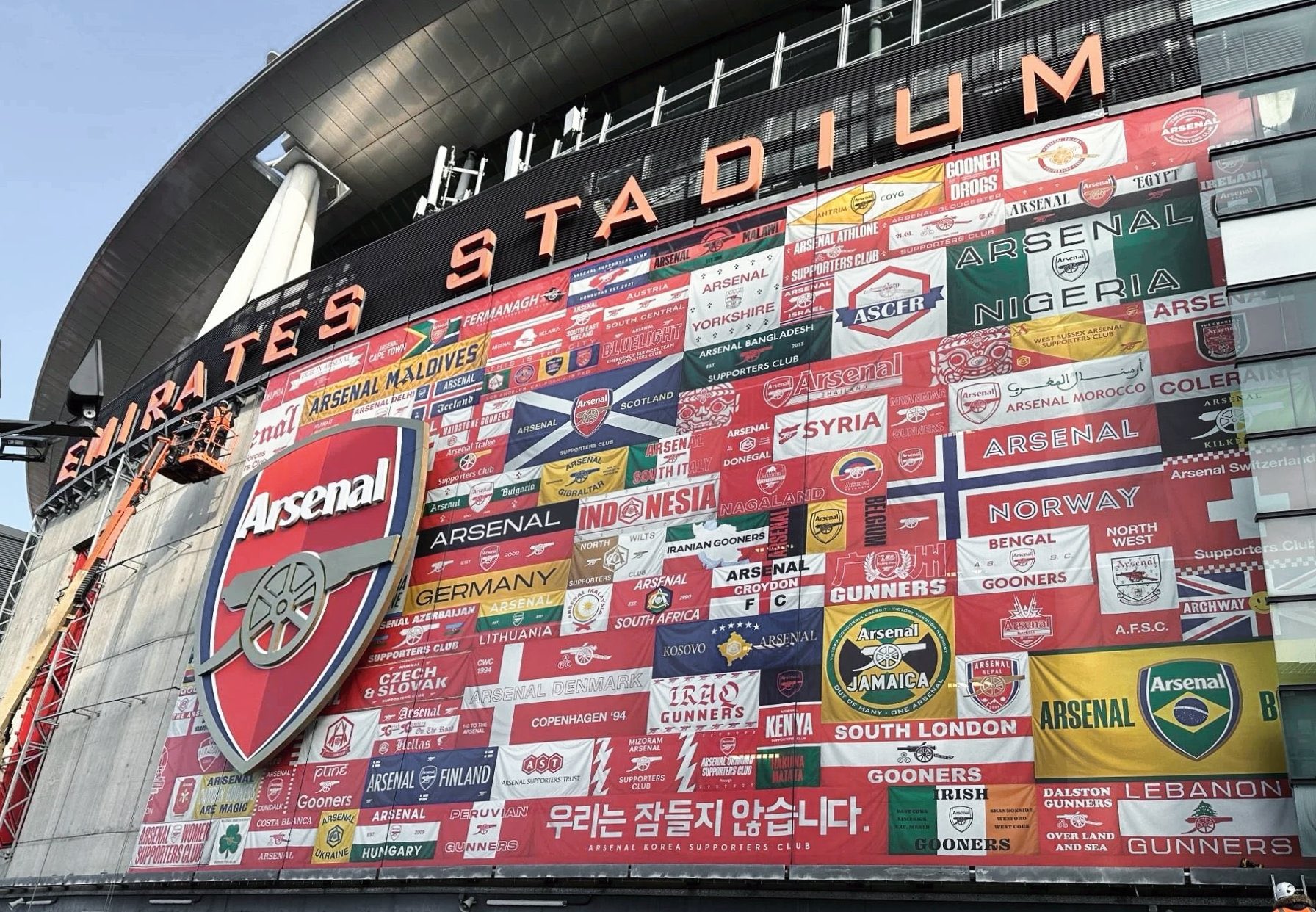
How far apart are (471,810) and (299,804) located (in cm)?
428

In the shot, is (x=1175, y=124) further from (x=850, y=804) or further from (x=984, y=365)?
(x=850, y=804)

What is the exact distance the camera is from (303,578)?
24938mm

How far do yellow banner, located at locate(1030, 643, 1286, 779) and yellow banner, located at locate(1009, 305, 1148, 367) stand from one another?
190 inches

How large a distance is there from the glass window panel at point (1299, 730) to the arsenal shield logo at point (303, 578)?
15.8m

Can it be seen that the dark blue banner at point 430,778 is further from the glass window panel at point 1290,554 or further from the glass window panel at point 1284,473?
the glass window panel at point 1284,473

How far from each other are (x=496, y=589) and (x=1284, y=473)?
13.3 m

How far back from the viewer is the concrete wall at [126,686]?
26.0m

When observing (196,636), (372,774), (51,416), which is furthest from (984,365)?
(51,416)

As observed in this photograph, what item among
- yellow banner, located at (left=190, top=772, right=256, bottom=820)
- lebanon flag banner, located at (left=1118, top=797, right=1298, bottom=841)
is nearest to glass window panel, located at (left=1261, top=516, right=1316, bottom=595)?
lebanon flag banner, located at (left=1118, top=797, right=1298, bottom=841)

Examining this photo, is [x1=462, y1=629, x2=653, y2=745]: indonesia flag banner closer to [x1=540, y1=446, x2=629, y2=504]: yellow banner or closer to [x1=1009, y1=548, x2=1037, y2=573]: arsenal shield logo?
[x1=540, y1=446, x2=629, y2=504]: yellow banner

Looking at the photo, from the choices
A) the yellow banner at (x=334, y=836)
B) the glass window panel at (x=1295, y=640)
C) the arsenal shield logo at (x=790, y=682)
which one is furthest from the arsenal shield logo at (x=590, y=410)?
the glass window panel at (x=1295, y=640)

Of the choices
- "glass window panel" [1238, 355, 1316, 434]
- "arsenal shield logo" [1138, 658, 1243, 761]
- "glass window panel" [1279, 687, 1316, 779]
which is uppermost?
"glass window panel" [1238, 355, 1316, 434]

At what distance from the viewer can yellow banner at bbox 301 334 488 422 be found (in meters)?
26.3

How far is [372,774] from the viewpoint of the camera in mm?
21312
